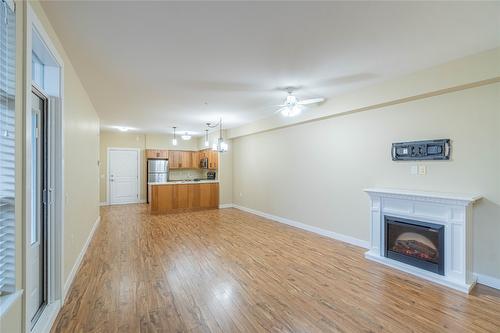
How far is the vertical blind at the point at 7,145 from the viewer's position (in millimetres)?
1374

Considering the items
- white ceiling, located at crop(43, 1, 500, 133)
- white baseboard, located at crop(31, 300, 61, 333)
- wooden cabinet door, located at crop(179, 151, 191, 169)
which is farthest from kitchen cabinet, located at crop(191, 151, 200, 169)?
white baseboard, located at crop(31, 300, 61, 333)

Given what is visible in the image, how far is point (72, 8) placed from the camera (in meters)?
2.03

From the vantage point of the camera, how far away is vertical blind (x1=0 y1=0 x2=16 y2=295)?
1.37 m

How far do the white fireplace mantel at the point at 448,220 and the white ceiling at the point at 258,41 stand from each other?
1720 millimetres

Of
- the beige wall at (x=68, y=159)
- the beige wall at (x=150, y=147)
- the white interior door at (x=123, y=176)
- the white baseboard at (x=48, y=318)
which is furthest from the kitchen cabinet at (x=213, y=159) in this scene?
the white baseboard at (x=48, y=318)

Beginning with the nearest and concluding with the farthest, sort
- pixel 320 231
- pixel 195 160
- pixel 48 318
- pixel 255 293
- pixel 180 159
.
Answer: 1. pixel 48 318
2. pixel 255 293
3. pixel 320 231
4. pixel 180 159
5. pixel 195 160

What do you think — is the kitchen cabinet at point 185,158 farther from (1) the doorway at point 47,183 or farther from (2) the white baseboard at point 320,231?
(1) the doorway at point 47,183

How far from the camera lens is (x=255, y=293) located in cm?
276

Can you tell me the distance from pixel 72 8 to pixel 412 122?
427 centimetres

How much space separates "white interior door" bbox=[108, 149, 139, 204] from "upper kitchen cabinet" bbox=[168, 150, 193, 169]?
126 centimetres

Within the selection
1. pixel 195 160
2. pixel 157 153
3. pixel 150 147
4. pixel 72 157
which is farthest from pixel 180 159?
pixel 72 157

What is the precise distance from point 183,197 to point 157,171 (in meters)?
2.63

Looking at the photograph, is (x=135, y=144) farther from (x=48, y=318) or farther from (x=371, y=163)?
(x=371, y=163)

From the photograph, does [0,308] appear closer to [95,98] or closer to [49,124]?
[49,124]
